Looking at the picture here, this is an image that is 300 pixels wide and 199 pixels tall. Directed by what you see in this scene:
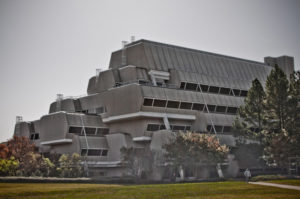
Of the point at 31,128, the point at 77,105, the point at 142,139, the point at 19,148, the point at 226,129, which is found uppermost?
the point at 77,105

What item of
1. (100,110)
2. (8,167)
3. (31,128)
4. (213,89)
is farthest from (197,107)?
(8,167)

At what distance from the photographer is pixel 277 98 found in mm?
67500

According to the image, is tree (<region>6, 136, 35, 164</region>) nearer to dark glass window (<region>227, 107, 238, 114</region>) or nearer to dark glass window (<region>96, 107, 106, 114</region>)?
dark glass window (<region>96, 107, 106, 114</region>)

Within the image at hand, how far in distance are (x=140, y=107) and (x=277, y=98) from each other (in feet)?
64.3

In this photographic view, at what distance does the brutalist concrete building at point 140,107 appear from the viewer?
236 feet

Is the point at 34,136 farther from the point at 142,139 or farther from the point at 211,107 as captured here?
the point at 211,107

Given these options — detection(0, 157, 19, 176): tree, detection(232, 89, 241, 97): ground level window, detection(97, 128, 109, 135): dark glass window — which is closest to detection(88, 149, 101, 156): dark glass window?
detection(97, 128, 109, 135): dark glass window

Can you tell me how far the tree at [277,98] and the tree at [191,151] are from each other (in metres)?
10.4

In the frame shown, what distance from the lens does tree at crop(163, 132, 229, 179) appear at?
62.9 meters

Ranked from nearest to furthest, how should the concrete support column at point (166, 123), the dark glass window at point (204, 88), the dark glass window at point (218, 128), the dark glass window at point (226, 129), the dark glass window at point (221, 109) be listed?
the concrete support column at point (166, 123), the dark glass window at point (218, 128), the dark glass window at point (226, 129), the dark glass window at point (221, 109), the dark glass window at point (204, 88)

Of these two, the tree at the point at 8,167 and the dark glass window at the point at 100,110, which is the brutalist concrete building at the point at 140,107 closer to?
the dark glass window at the point at 100,110

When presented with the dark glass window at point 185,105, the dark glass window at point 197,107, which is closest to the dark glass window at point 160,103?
the dark glass window at point 185,105

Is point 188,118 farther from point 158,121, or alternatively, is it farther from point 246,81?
point 246,81

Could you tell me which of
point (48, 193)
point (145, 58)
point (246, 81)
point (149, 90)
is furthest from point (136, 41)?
point (48, 193)
